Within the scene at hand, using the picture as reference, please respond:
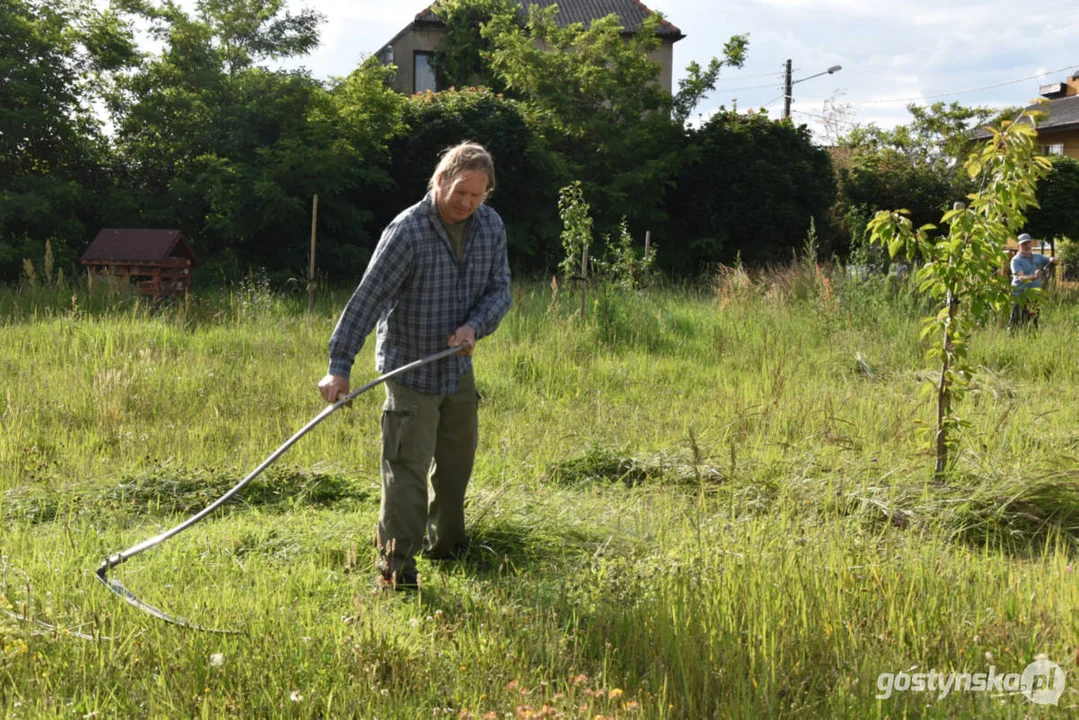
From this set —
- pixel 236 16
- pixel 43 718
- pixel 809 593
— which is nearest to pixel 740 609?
pixel 809 593

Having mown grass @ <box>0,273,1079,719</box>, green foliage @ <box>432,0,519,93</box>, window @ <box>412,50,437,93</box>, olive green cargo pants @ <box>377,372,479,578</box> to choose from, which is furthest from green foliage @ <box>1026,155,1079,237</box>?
olive green cargo pants @ <box>377,372,479,578</box>

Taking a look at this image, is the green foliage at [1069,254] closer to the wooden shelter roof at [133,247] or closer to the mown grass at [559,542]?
the mown grass at [559,542]

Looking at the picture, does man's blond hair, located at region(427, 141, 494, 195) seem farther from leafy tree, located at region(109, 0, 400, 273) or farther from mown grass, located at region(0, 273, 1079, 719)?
leafy tree, located at region(109, 0, 400, 273)

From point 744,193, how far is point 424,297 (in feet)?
59.2

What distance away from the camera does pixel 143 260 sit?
12156 millimetres

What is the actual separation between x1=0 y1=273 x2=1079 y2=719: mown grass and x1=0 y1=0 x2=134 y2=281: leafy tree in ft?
21.6

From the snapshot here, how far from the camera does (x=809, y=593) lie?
3.33m

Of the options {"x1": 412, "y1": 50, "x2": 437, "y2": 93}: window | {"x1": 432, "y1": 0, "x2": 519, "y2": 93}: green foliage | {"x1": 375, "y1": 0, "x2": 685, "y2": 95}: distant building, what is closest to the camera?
{"x1": 432, "y1": 0, "x2": 519, "y2": 93}: green foliage

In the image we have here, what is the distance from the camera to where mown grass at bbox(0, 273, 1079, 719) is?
289 cm

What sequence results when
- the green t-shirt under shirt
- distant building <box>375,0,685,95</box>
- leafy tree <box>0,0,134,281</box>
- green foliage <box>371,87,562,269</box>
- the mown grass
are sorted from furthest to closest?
distant building <box>375,0,685,95</box> → green foliage <box>371,87,562,269</box> → leafy tree <box>0,0,134,281</box> → the green t-shirt under shirt → the mown grass

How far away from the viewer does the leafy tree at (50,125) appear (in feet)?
47.6

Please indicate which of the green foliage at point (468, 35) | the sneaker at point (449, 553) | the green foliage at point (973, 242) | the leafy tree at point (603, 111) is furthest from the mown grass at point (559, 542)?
the green foliage at point (468, 35)

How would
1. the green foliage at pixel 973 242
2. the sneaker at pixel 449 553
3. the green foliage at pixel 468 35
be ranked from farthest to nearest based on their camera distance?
1. the green foliage at pixel 468 35
2. the green foliage at pixel 973 242
3. the sneaker at pixel 449 553

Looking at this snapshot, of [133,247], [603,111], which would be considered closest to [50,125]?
[133,247]
